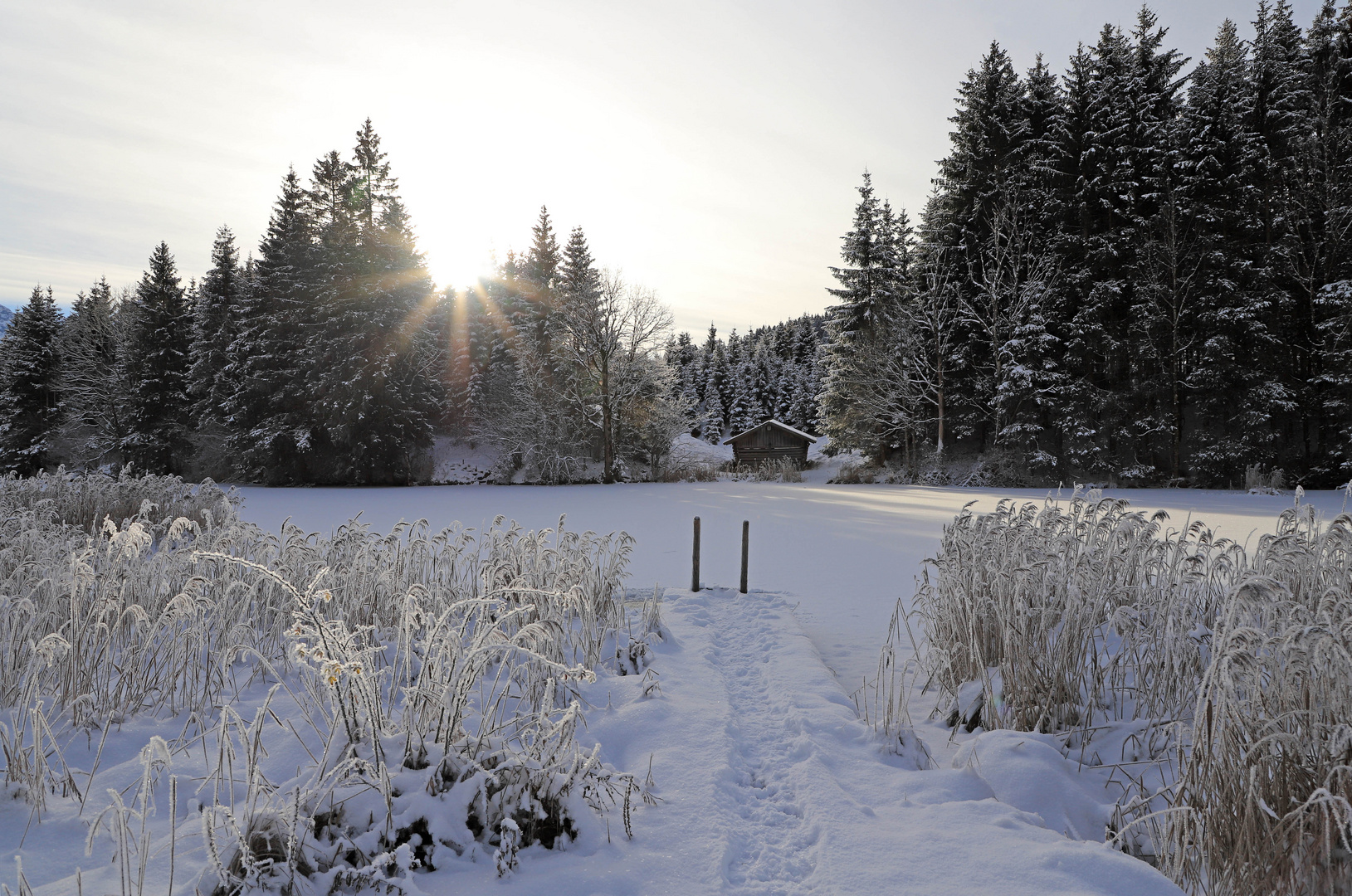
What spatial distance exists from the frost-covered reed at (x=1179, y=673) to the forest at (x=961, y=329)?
21447 mm

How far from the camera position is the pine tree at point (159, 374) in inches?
1196

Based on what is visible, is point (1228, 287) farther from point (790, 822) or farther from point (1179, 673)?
point (790, 822)

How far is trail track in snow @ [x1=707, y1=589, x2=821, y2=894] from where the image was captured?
8.37 ft

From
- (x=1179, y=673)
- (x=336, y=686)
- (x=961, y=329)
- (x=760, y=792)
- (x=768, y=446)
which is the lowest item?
(x=760, y=792)

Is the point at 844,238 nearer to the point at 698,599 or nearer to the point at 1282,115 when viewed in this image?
the point at 1282,115

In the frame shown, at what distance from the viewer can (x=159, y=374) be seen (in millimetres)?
30953

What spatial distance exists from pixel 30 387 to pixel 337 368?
70.0ft

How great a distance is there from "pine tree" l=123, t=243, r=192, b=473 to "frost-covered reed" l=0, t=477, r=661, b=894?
30593 mm

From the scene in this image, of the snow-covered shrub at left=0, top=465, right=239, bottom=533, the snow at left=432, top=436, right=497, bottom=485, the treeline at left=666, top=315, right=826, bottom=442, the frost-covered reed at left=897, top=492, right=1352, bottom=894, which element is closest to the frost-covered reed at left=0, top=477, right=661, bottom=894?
the frost-covered reed at left=897, top=492, right=1352, bottom=894

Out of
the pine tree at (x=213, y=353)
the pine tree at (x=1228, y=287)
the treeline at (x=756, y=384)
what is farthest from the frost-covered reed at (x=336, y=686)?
the treeline at (x=756, y=384)

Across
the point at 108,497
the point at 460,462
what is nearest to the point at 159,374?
the point at 460,462

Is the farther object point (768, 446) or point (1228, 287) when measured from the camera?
point (768, 446)

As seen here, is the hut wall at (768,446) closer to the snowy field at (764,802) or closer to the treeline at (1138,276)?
the treeline at (1138,276)

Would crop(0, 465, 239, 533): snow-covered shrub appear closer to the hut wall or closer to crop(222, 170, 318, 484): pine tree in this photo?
crop(222, 170, 318, 484): pine tree
